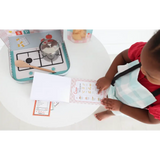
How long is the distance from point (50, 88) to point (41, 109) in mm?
143

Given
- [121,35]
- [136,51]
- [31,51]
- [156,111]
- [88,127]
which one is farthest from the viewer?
[121,35]

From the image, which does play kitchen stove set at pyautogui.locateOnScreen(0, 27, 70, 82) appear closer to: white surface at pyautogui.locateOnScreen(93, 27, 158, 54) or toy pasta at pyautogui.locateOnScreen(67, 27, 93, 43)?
toy pasta at pyautogui.locateOnScreen(67, 27, 93, 43)

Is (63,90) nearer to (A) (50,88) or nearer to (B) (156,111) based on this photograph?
(A) (50,88)

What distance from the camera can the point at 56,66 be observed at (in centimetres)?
83

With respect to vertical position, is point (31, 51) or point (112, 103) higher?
point (31, 51)

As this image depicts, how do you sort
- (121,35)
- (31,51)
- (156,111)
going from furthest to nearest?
(121,35) → (31,51) → (156,111)

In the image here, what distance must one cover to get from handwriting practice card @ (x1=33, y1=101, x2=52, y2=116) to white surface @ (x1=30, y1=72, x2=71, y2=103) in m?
0.07

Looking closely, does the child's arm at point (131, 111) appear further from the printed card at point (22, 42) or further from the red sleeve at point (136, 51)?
the printed card at point (22, 42)

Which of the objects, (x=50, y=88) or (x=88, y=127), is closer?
(x=50, y=88)

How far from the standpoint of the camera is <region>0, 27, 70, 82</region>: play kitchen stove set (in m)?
0.79

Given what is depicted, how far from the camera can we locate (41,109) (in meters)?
0.81

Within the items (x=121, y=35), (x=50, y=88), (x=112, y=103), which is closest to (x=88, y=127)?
(x=112, y=103)

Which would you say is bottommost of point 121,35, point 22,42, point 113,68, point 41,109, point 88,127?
point 88,127

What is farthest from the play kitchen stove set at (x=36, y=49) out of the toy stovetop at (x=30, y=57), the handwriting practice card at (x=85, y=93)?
the handwriting practice card at (x=85, y=93)
